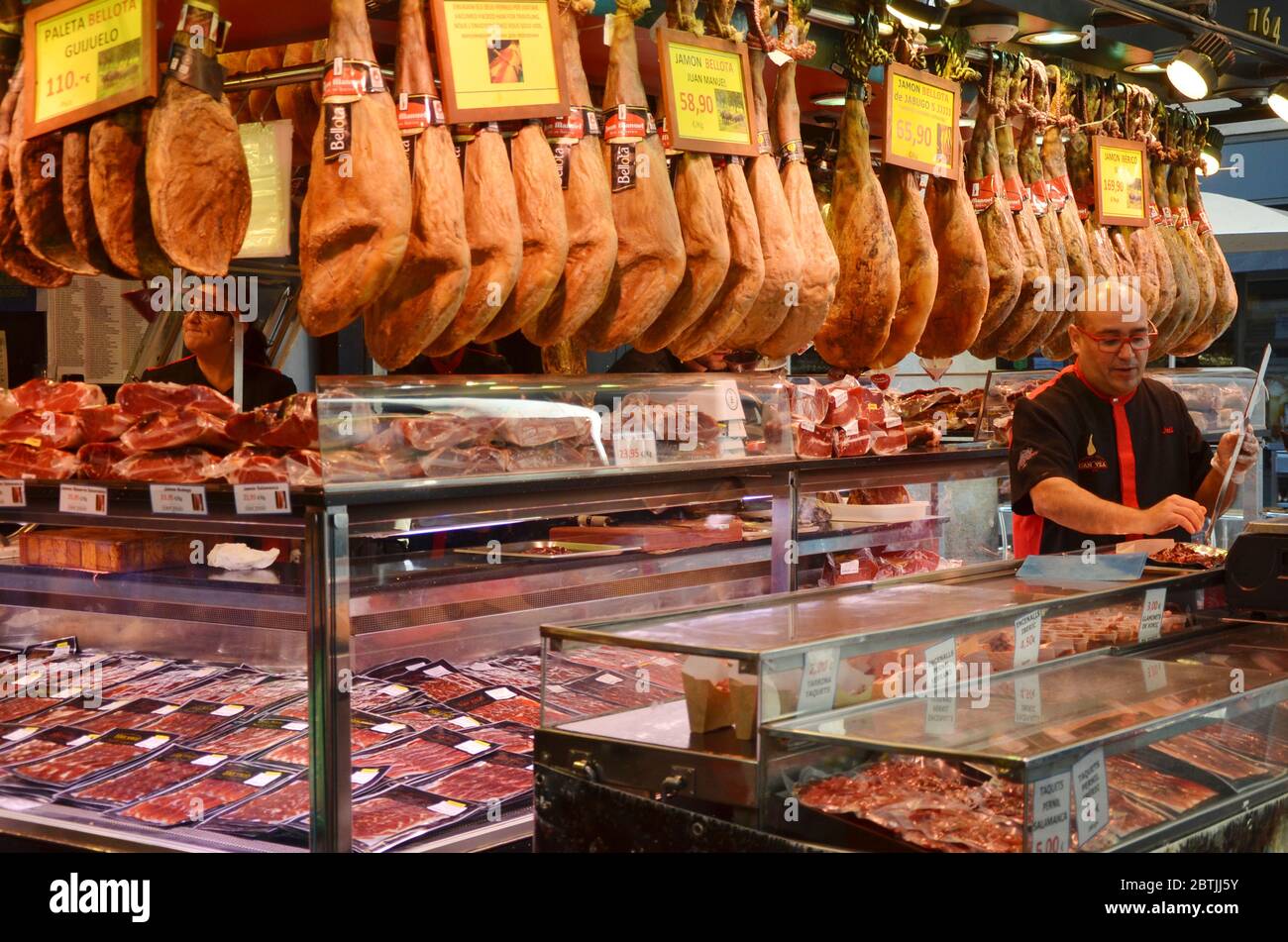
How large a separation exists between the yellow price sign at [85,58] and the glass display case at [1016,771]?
189cm

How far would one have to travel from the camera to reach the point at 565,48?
300 centimetres

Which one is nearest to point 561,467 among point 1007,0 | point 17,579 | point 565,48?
point 565,48

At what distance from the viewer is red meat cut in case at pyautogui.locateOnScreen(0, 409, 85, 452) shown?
3.31m

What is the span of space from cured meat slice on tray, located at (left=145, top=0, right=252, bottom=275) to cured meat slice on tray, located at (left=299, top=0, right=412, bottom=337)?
0.19m

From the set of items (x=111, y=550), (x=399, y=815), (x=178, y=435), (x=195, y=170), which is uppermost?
(x=195, y=170)

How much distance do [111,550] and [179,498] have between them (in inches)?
20.0

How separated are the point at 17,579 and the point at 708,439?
1849 millimetres

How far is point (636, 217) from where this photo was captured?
9.97 feet

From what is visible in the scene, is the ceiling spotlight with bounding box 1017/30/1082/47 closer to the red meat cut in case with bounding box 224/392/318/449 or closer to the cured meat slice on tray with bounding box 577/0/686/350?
the cured meat slice on tray with bounding box 577/0/686/350

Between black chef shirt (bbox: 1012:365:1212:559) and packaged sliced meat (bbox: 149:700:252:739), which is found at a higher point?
black chef shirt (bbox: 1012:365:1212:559)

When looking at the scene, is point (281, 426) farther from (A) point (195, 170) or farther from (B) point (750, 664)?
(B) point (750, 664)

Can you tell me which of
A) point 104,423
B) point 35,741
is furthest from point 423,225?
point 35,741

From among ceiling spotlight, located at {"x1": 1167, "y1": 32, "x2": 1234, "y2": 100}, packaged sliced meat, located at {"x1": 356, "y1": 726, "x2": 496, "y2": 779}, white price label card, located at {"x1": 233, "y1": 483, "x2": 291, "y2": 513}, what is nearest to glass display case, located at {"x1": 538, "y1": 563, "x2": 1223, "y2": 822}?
white price label card, located at {"x1": 233, "y1": 483, "x2": 291, "y2": 513}
